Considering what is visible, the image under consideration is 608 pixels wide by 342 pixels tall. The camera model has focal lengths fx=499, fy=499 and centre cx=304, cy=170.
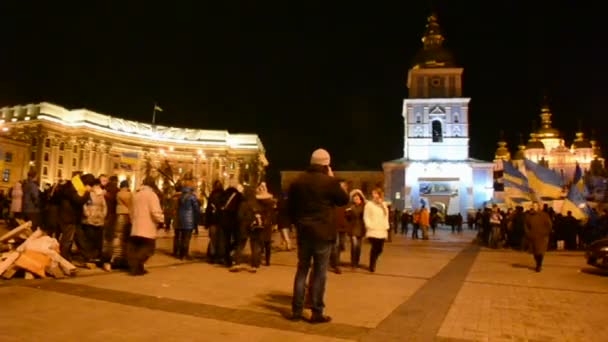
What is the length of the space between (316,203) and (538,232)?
8532 millimetres

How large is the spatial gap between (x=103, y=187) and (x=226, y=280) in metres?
3.83

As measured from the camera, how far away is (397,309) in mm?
6438

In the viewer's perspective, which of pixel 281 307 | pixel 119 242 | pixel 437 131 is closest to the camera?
pixel 281 307

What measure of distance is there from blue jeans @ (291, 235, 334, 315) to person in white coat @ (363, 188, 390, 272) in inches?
193

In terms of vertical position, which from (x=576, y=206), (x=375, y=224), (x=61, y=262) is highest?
(x=576, y=206)

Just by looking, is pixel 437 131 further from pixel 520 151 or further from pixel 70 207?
pixel 70 207

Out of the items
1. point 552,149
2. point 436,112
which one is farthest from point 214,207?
point 552,149

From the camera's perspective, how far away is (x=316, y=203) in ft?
19.2

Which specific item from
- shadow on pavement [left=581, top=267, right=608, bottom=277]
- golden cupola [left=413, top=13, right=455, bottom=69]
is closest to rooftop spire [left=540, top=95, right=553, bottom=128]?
golden cupola [left=413, top=13, right=455, bottom=69]

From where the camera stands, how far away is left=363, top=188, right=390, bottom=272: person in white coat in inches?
418

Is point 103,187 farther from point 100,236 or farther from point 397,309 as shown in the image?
point 397,309

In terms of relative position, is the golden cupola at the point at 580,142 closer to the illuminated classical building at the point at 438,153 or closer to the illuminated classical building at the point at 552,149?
the illuminated classical building at the point at 552,149

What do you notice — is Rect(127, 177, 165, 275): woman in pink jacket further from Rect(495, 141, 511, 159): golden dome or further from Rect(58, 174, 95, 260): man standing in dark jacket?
Rect(495, 141, 511, 159): golden dome

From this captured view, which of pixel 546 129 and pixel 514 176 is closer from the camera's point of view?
pixel 514 176
